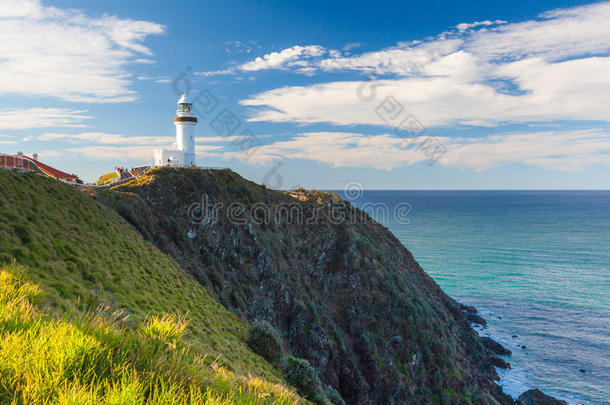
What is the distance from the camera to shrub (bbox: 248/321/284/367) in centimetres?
1989

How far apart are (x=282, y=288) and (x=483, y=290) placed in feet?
174

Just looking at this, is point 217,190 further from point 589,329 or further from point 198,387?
point 589,329

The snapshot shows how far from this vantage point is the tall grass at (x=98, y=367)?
3295mm

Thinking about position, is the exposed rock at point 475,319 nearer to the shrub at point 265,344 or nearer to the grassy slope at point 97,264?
the shrub at point 265,344

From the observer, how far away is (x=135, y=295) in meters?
16.2

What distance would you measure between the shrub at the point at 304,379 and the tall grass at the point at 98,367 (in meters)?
14.1

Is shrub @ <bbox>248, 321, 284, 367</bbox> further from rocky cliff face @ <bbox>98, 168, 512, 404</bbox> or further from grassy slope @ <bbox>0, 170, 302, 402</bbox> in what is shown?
rocky cliff face @ <bbox>98, 168, 512, 404</bbox>

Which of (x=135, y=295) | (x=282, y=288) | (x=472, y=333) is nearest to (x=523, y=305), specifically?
(x=472, y=333)

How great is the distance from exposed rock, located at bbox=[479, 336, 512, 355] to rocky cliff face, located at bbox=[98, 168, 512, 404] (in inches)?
96.9

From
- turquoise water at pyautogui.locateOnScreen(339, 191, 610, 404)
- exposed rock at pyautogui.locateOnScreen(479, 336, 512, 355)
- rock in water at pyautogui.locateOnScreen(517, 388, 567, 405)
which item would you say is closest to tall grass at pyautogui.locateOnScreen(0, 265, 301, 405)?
rock in water at pyautogui.locateOnScreen(517, 388, 567, 405)

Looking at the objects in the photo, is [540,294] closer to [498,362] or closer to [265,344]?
[498,362]

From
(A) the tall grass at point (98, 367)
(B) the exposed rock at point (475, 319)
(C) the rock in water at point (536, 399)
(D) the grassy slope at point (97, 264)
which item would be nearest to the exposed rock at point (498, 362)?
(C) the rock in water at point (536, 399)

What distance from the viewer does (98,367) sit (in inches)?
152

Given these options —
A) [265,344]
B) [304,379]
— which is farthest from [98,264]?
[304,379]
